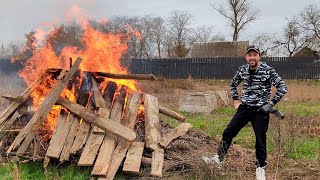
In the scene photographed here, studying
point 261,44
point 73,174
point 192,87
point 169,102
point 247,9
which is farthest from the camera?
point 261,44

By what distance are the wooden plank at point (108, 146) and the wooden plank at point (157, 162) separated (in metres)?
0.64

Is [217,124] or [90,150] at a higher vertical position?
[90,150]

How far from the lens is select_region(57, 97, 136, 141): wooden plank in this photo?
577cm

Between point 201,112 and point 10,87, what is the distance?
8039 millimetres

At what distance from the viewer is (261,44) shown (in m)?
51.0

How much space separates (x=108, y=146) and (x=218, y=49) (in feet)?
116

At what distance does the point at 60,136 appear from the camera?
235 inches

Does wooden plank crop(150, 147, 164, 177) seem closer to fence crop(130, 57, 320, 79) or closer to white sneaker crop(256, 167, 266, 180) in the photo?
white sneaker crop(256, 167, 266, 180)

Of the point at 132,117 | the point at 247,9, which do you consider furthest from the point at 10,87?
the point at 247,9

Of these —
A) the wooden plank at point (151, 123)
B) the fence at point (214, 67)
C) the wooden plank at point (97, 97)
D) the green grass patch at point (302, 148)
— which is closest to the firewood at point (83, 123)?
the wooden plank at point (97, 97)

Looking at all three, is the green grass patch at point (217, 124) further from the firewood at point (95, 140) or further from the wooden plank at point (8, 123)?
the wooden plank at point (8, 123)

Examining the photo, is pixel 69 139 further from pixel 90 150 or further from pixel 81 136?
pixel 90 150

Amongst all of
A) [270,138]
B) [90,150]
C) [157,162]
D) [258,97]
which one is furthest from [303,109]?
[90,150]

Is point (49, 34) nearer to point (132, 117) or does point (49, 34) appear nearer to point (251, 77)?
point (132, 117)
